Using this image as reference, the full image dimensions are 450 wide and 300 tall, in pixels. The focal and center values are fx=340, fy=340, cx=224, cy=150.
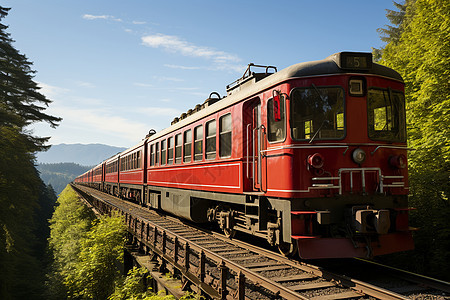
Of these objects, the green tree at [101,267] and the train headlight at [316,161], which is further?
the green tree at [101,267]

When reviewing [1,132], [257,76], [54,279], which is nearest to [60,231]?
[54,279]

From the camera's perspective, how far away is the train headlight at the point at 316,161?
624cm

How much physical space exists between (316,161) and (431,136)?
239 inches

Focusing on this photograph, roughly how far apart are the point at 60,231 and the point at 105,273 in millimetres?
35091

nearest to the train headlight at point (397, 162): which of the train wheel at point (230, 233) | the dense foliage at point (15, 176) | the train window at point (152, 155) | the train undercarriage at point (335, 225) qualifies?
the train undercarriage at point (335, 225)

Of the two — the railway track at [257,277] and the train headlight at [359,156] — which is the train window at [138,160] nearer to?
the railway track at [257,277]

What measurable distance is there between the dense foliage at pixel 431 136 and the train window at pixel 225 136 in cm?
546

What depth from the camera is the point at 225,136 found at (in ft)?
29.4

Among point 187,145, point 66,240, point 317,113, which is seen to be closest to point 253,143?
point 317,113

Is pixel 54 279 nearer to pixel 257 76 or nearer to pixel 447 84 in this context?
pixel 257 76

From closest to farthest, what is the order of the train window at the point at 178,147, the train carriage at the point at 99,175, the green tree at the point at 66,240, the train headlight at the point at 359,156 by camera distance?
the train headlight at the point at 359,156 < the train window at the point at 178,147 < the green tree at the point at 66,240 < the train carriage at the point at 99,175

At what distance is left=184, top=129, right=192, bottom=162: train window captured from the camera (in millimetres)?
11389

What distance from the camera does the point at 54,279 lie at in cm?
3341

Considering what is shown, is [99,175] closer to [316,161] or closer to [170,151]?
[170,151]
